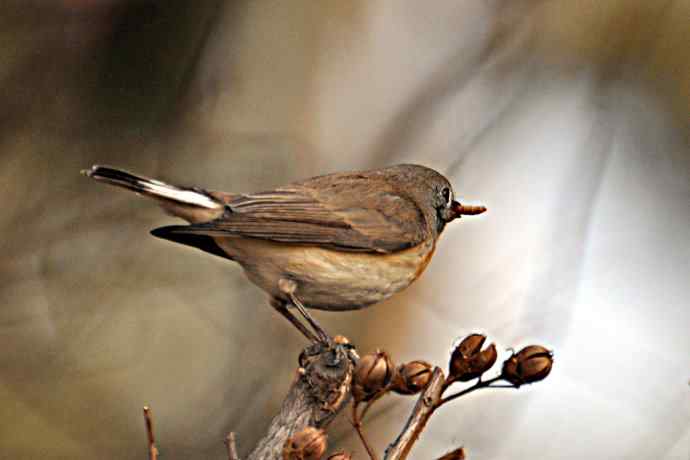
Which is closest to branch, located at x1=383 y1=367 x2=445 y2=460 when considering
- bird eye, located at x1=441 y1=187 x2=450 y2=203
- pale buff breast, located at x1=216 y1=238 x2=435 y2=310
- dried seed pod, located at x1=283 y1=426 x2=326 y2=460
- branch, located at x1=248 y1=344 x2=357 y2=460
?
dried seed pod, located at x1=283 y1=426 x2=326 y2=460

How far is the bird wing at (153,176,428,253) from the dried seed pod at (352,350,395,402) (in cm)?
124

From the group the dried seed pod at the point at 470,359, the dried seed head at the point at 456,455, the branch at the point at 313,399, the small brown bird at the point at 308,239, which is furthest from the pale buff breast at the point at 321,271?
the dried seed head at the point at 456,455

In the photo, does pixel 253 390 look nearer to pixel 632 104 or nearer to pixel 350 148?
pixel 350 148

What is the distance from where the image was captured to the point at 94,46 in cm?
580

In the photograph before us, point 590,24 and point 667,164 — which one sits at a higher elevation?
point 590,24

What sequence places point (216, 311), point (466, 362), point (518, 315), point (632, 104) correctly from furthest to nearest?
point (632, 104)
point (216, 311)
point (518, 315)
point (466, 362)

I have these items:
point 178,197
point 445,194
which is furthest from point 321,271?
point 445,194

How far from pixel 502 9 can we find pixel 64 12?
10.7 feet

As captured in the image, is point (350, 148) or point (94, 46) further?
point (350, 148)

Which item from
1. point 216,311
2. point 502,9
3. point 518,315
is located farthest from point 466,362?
point 502,9

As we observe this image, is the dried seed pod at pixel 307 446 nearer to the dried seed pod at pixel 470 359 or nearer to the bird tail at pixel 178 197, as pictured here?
the dried seed pod at pixel 470 359

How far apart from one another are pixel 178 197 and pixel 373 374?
4.74 feet

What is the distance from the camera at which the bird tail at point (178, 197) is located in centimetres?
318

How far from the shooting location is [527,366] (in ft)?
7.86
